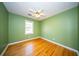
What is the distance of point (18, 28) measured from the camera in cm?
119

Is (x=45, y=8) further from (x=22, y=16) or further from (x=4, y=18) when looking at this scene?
(x=4, y=18)

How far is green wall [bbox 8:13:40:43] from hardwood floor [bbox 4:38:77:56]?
0.11m

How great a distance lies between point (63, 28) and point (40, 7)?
0.63m

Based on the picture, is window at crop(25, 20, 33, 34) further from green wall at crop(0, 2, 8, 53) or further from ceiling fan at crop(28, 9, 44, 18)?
green wall at crop(0, 2, 8, 53)

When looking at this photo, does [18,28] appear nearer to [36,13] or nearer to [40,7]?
[36,13]

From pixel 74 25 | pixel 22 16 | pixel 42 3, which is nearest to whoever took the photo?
pixel 42 3

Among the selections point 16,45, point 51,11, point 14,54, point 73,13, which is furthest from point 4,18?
point 73,13

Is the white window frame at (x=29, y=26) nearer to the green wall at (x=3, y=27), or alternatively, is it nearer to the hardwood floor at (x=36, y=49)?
the hardwood floor at (x=36, y=49)

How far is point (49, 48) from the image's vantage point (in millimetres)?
1204

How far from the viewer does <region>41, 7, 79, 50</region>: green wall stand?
4.10 feet

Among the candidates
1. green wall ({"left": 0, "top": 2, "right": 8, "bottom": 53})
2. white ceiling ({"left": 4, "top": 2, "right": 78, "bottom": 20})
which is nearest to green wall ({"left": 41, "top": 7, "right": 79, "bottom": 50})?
white ceiling ({"left": 4, "top": 2, "right": 78, "bottom": 20})

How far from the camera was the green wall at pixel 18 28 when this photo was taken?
1.16 metres

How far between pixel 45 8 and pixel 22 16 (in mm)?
400

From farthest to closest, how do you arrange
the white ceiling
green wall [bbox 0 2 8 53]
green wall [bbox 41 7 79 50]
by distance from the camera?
green wall [bbox 41 7 79 50], green wall [bbox 0 2 8 53], the white ceiling
